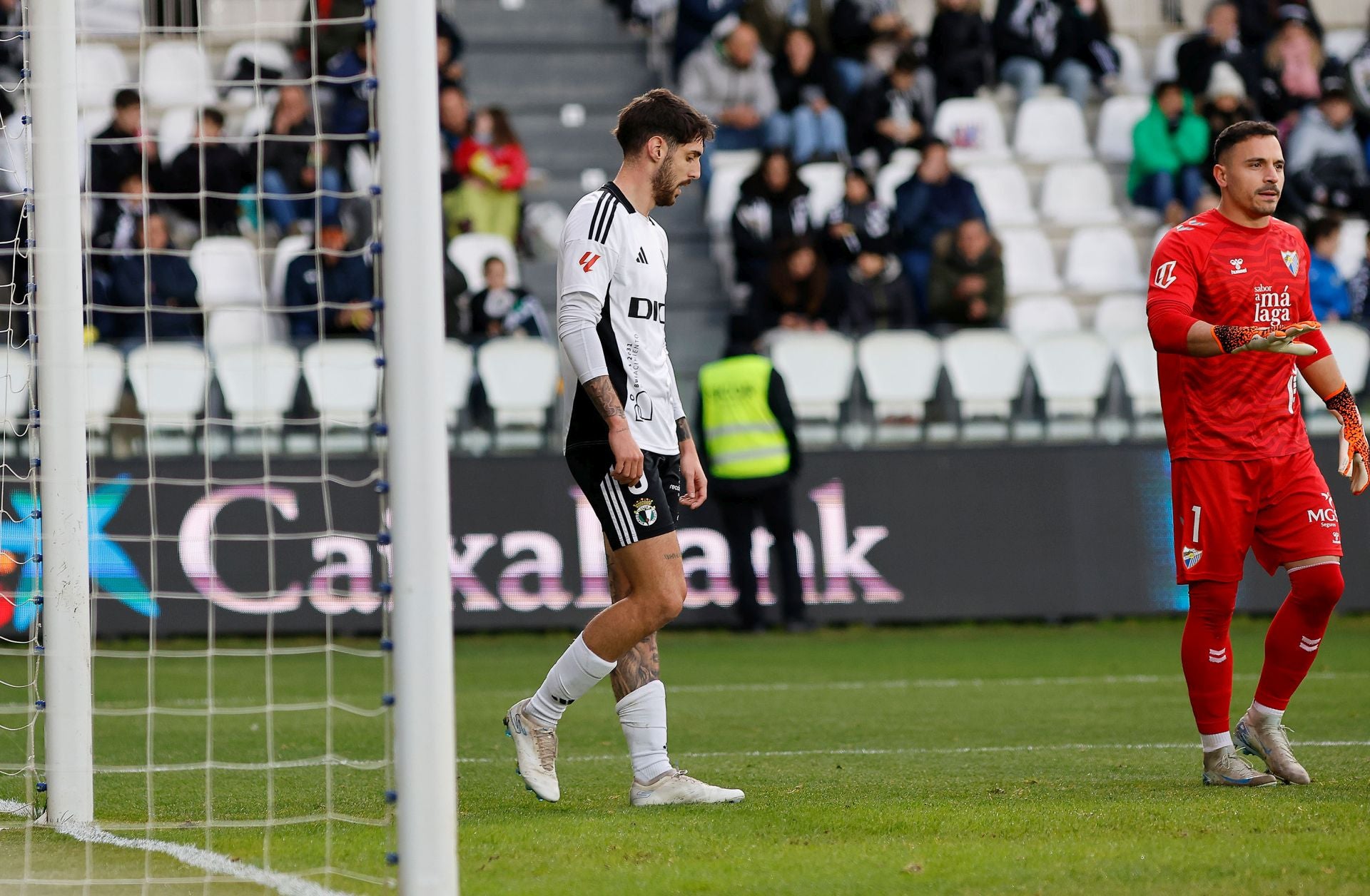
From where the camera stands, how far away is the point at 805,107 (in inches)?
667

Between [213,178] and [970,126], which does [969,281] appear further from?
[213,178]

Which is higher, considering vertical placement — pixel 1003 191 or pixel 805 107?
pixel 805 107

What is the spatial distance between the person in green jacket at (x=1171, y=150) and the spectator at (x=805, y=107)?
290cm

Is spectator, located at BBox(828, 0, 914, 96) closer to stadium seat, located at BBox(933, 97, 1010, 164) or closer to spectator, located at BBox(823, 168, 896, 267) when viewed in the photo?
stadium seat, located at BBox(933, 97, 1010, 164)

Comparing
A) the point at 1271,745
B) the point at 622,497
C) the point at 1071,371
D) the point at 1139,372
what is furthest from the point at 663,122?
the point at 1139,372

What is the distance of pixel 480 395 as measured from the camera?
1318 cm

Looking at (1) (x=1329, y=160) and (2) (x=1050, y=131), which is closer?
(1) (x=1329, y=160)

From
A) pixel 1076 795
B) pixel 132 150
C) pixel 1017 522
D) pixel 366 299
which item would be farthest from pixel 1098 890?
pixel 132 150

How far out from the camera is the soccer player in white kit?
5.51 meters

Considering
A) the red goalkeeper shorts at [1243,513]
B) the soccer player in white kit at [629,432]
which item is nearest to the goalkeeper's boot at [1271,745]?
the red goalkeeper shorts at [1243,513]

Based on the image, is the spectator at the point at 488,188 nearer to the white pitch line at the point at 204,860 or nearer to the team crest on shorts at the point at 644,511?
the white pitch line at the point at 204,860

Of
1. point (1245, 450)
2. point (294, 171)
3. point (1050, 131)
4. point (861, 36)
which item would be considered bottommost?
point (1245, 450)

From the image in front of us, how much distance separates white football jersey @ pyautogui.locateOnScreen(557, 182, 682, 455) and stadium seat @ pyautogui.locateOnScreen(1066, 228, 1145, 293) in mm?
11297

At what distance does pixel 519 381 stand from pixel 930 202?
4.49 m
